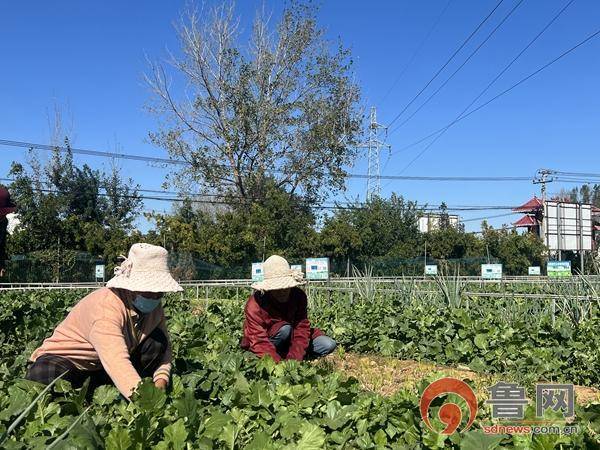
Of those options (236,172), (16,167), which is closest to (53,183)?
(16,167)

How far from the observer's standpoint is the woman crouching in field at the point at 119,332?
283 centimetres

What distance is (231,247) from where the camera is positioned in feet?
74.2

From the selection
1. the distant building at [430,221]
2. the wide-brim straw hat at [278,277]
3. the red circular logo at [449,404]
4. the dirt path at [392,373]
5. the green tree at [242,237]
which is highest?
the distant building at [430,221]

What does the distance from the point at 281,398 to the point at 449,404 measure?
62 cm

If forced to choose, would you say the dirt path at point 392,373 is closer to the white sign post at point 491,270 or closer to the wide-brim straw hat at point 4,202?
the wide-brim straw hat at point 4,202

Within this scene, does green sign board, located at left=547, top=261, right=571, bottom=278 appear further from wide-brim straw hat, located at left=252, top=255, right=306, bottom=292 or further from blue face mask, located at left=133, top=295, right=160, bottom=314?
blue face mask, located at left=133, top=295, right=160, bottom=314

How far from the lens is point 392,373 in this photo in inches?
196

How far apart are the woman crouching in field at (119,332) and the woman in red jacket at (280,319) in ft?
3.59

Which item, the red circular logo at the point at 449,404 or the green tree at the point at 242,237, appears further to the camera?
the green tree at the point at 242,237

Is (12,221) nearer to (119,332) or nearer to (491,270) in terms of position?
(491,270)

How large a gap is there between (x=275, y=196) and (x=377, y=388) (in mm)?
19748

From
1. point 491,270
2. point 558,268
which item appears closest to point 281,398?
point 558,268

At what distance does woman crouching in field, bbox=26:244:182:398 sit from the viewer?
9.27 feet

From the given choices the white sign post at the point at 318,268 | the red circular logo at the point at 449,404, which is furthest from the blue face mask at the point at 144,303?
the white sign post at the point at 318,268
